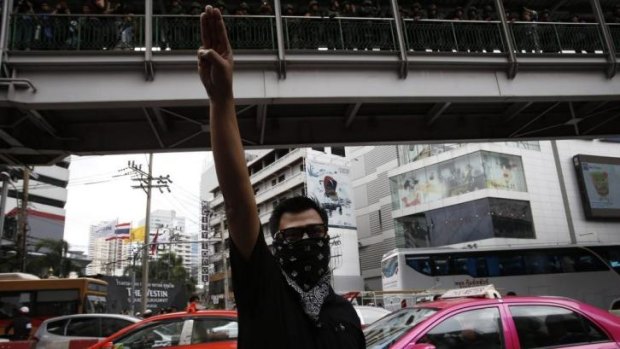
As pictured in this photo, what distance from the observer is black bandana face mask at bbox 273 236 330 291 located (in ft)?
5.89

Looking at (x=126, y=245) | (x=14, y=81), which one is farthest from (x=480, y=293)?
(x=126, y=245)

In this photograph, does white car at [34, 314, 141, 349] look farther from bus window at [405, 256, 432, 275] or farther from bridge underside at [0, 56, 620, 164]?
bus window at [405, 256, 432, 275]

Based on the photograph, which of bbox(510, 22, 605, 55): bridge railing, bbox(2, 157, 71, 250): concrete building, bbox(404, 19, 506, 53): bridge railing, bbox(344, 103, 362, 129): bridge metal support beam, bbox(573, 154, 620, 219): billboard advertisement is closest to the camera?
bbox(344, 103, 362, 129): bridge metal support beam

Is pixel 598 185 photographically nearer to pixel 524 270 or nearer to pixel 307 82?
pixel 524 270

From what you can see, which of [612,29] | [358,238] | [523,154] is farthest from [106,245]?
[612,29]

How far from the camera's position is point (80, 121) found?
12.3 meters

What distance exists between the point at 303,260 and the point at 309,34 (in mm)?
10919

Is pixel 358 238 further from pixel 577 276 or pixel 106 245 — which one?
pixel 106 245

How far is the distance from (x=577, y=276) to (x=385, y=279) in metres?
8.67

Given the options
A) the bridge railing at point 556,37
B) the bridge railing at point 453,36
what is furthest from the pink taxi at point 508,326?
the bridge railing at point 556,37

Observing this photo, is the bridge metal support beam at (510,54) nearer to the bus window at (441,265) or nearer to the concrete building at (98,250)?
the bus window at (441,265)

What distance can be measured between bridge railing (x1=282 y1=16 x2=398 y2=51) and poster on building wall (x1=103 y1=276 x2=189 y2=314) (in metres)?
14.2

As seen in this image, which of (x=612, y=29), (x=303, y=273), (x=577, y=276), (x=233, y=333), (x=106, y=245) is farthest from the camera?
(x=106, y=245)

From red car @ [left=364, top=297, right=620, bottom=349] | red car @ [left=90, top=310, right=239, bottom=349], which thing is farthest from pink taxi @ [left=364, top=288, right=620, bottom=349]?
red car @ [left=90, top=310, right=239, bottom=349]
